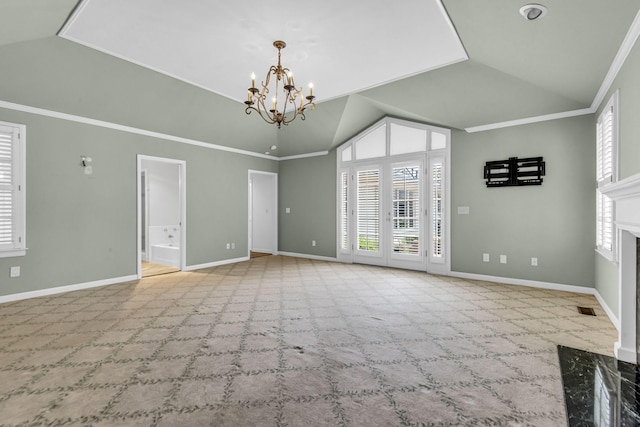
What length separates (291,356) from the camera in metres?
2.66

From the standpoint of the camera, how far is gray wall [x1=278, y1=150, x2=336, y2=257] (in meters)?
7.53

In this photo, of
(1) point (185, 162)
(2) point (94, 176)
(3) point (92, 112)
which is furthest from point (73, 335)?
(1) point (185, 162)

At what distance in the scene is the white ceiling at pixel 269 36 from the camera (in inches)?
120

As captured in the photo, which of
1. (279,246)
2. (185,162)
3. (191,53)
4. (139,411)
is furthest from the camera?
(279,246)

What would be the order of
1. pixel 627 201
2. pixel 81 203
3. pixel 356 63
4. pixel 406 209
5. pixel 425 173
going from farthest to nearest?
1. pixel 406 209
2. pixel 425 173
3. pixel 81 203
4. pixel 356 63
5. pixel 627 201

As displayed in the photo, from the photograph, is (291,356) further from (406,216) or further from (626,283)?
(406,216)

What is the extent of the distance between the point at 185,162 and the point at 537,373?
6226 mm

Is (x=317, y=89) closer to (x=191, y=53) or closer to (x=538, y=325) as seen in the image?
(x=191, y=53)

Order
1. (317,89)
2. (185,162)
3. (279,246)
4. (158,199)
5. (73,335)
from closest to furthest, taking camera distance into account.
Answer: (73,335) → (317,89) → (185,162) → (158,199) → (279,246)

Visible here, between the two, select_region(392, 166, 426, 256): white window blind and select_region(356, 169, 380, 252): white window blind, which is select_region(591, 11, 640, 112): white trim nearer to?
select_region(392, 166, 426, 256): white window blind

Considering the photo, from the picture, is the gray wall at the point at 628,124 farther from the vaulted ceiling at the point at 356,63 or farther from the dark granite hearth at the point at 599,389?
the dark granite hearth at the point at 599,389

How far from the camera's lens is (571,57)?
334cm

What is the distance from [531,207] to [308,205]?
4621 mm

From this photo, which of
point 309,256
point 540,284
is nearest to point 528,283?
point 540,284
